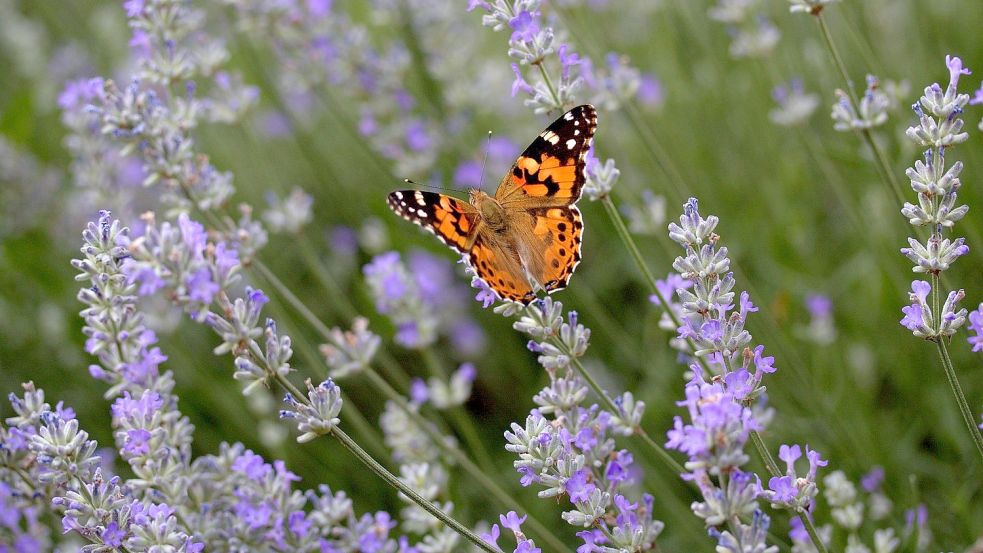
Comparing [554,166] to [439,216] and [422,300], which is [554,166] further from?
[422,300]

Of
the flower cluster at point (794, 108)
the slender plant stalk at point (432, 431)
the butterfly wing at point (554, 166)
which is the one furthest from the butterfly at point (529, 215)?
the flower cluster at point (794, 108)

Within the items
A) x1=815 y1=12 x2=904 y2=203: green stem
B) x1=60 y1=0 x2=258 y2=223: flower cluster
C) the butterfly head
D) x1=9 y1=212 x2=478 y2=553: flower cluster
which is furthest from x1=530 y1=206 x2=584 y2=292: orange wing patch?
x1=60 y1=0 x2=258 y2=223: flower cluster

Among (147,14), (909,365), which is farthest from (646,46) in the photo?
(147,14)

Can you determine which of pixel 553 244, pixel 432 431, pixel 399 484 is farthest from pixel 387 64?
pixel 399 484

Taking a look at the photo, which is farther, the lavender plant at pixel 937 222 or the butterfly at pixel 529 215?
the butterfly at pixel 529 215

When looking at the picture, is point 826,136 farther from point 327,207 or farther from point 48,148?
point 48,148

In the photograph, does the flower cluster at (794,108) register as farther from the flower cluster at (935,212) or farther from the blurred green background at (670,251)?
the flower cluster at (935,212)

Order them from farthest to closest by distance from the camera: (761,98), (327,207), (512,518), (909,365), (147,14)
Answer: (327,207) → (761,98) → (909,365) → (147,14) → (512,518)
